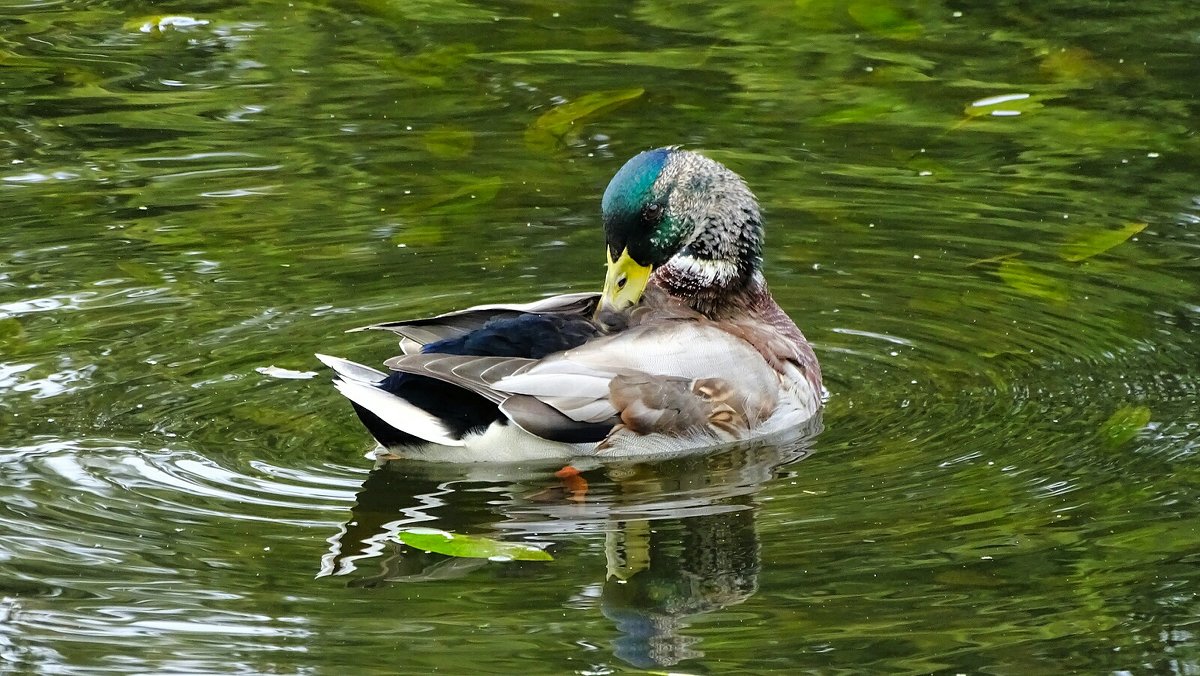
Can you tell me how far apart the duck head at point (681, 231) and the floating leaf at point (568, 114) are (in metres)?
2.94

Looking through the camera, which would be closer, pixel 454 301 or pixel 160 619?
pixel 160 619

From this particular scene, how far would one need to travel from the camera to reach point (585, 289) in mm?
9102

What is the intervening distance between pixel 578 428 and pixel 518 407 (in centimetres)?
27

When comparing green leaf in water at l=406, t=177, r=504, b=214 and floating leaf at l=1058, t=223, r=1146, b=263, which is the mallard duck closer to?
floating leaf at l=1058, t=223, r=1146, b=263

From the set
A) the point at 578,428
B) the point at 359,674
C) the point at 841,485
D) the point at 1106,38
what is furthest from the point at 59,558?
the point at 1106,38

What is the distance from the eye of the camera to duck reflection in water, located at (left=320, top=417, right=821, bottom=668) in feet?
19.9

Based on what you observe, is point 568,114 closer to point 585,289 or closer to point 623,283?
point 585,289

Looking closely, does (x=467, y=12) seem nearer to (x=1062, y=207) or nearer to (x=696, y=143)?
(x=696, y=143)

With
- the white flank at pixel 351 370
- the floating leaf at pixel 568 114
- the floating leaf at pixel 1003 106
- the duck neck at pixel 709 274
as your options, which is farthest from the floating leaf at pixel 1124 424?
the floating leaf at pixel 568 114

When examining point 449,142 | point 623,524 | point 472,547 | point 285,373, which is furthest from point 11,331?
point 449,142

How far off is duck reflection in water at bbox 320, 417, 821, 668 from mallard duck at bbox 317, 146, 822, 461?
0.13 m

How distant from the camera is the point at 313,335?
28.1 ft

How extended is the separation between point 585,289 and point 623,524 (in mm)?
2564

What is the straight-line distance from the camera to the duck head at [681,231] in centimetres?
792
